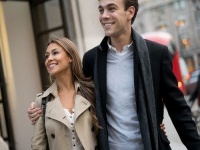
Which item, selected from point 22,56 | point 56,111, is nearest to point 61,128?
point 56,111

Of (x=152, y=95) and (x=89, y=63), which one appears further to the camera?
(x=89, y=63)

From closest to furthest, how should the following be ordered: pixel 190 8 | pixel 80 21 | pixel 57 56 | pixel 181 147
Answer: pixel 57 56 < pixel 181 147 < pixel 80 21 < pixel 190 8

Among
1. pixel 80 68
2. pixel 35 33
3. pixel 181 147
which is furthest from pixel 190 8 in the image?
pixel 80 68

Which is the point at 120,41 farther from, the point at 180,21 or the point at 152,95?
the point at 180,21

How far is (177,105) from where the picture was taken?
107 inches

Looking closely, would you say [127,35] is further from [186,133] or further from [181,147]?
[181,147]

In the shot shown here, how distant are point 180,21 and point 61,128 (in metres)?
29.0

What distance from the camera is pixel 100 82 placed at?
8.84ft

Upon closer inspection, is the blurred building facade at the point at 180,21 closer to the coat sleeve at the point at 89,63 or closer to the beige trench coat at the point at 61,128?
the coat sleeve at the point at 89,63

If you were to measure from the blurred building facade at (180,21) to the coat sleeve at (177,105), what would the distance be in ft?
71.0

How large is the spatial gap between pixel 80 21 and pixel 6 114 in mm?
2355

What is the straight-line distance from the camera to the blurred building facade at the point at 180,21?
25797 mm

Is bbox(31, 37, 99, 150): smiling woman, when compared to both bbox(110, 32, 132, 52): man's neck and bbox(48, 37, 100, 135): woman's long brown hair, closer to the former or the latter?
bbox(48, 37, 100, 135): woman's long brown hair

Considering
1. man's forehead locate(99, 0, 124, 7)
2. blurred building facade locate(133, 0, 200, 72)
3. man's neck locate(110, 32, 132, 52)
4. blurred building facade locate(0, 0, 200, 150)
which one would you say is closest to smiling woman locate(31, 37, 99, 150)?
man's neck locate(110, 32, 132, 52)
